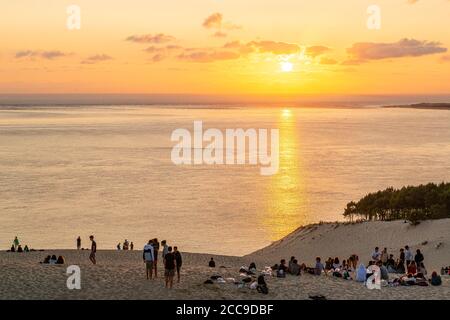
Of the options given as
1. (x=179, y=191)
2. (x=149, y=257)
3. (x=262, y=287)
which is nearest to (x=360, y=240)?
(x=262, y=287)

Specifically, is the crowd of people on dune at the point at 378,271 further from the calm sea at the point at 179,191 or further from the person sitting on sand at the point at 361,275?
the calm sea at the point at 179,191

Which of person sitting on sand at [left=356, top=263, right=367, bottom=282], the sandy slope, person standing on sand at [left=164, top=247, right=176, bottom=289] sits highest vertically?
person standing on sand at [left=164, top=247, right=176, bottom=289]

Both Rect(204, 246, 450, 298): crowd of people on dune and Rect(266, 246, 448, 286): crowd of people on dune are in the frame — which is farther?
Rect(266, 246, 448, 286): crowd of people on dune

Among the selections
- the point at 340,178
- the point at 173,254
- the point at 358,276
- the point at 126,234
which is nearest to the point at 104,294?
the point at 173,254

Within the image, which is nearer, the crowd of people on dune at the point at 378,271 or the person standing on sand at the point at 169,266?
the person standing on sand at the point at 169,266

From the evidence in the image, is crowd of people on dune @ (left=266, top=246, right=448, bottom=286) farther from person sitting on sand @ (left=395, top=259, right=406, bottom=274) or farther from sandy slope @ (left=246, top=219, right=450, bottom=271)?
sandy slope @ (left=246, top=219, right=450, bottom=271)

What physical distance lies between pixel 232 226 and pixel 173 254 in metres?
38.2

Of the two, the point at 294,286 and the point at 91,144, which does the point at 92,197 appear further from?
the point at 91,144

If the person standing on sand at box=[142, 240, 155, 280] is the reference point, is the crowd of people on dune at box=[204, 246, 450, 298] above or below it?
below

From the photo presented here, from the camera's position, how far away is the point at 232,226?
196 feet

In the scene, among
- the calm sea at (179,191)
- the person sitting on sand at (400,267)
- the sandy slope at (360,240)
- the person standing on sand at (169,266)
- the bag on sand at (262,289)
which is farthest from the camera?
the calm sea at (179,191)

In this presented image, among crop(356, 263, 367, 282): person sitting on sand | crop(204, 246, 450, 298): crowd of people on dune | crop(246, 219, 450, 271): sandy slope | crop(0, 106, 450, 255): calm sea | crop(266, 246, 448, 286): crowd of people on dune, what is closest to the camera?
crop(204, 246, 450, 298): crowd of people on dune

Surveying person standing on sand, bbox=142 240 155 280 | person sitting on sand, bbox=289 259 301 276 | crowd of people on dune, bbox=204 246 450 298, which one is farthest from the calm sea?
person standing on sand, bbox=142 240 155 280

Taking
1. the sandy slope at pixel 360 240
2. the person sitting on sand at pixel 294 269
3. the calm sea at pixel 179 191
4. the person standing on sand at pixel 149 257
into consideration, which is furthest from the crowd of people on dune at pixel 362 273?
the calm sea at pixel 179 191
